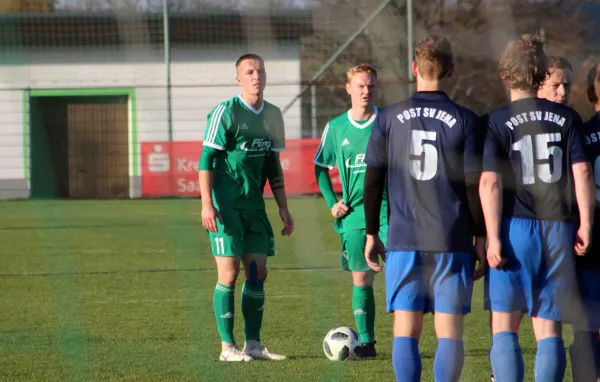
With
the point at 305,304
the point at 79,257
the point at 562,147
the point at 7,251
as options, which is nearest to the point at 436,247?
the point at 562,147

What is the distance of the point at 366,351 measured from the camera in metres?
6.15

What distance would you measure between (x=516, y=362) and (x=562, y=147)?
2.92 ft

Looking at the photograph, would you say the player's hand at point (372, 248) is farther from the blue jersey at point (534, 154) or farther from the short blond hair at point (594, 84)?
the short blond hair at point (594, 84)

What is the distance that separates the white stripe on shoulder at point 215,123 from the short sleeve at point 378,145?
1.63 meters

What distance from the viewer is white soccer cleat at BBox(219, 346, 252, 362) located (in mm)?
6000

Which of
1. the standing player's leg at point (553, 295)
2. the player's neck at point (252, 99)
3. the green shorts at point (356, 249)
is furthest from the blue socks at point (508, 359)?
the player's neck at point (252, 99)

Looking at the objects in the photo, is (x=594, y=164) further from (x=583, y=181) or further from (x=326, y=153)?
(x=326, y=153)

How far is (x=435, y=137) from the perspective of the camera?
437 centimetres

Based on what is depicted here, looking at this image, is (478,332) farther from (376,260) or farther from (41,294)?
(41,294)

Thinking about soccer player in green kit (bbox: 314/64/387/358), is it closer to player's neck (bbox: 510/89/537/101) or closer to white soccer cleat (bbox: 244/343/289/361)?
white soccer cleat (bbox: 244/343/289/361)

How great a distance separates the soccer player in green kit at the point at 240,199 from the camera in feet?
19.6

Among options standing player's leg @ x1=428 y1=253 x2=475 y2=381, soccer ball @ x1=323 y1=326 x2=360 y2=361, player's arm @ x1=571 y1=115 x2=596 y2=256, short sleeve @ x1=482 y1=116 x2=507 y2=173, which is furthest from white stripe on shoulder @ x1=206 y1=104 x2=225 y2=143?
player's arm @ x1=571 y1=115 x2=596 y2=256

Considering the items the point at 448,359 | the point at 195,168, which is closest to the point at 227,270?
the point at 448,359

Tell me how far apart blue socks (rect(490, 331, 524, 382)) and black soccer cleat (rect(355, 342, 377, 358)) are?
5.83ft
